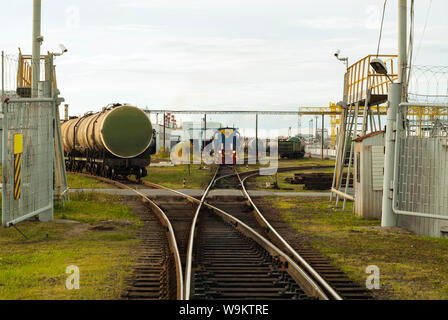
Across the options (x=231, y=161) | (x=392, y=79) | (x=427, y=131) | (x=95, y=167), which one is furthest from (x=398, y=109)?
(x=231, y=161)

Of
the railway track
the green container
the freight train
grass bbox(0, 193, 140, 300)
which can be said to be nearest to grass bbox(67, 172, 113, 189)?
the green container

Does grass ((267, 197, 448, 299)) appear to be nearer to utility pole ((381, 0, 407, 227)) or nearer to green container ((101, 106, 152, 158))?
utility pole ((381, 0, 407, 227))

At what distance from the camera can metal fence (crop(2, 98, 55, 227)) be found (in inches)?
443

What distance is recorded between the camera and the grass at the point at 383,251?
27.4ft

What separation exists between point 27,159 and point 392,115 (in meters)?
8.68

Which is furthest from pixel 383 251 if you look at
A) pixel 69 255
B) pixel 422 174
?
pixel 69 255

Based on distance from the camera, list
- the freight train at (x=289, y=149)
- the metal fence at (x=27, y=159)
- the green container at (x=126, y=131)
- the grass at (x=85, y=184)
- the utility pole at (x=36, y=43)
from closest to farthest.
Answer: the metal fence at (x=27, y=159) → the utility pole at (x=36, y=43) → the grass at (x=85, y=184) → the green container at (x=126, y=131) → the freight train at (x=289, y=149)

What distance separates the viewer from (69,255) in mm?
10469

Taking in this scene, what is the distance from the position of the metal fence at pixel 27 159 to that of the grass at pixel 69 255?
61cm

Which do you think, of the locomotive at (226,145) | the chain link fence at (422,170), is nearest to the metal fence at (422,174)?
the chain link fence at (422,170)

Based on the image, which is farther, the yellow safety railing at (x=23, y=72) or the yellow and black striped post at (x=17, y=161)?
the yellow safety railing at (x=23, y=72)

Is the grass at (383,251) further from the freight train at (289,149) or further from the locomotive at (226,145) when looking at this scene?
the freight train at (289,149)

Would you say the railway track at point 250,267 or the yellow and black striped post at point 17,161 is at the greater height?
the yellow and black striped post at point 17,161
